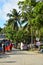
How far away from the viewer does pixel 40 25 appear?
39.9m

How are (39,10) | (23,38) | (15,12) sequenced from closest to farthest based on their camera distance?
1. (39,10)
2. (23,38)
3. (15,12)

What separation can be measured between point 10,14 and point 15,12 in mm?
1726

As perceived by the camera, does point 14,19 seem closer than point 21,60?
No

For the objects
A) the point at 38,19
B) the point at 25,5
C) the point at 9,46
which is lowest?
the point at 9,46

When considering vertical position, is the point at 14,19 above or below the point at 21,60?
above

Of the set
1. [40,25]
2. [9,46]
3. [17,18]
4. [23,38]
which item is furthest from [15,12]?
[40,25]

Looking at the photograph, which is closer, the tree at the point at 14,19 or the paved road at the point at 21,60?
the paved road at the point at 21,60

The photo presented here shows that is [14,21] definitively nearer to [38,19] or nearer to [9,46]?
[9,46]

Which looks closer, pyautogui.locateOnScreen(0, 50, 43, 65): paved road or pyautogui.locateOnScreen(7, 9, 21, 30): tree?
pyautogui.locateOnScreen(0, 50, 43, 65): paved road

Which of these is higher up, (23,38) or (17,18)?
(17,18)

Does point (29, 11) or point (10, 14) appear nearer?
point (29, 11)

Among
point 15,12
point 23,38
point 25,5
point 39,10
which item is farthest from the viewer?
point 15,12

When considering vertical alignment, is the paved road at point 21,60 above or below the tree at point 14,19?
below

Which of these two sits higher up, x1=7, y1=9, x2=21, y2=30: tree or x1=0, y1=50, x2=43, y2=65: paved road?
x1=7, y1=9, x2=21, y2=30: tree
